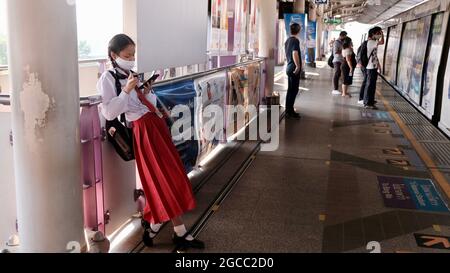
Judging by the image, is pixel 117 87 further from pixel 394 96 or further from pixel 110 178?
pixel 394 96

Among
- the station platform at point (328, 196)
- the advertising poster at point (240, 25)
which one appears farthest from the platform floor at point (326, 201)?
the advertising poster at point (240, 25)

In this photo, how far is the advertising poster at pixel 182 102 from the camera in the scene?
12.9 ft

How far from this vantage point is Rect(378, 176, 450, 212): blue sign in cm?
423

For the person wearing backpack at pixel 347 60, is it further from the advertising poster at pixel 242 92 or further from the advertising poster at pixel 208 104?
the advertising poster at pixel 208 104

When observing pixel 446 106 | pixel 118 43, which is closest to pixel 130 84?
pixel 118 43

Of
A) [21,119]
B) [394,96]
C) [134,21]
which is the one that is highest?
[134,21]

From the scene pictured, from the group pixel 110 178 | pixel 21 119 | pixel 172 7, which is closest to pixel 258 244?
pixel 110 178

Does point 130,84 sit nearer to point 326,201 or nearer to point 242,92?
point 326,201

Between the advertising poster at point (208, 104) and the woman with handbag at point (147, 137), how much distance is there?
173 cm

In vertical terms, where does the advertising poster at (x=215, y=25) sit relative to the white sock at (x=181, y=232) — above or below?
above

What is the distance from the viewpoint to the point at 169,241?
3.47 m

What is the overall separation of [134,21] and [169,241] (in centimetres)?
171

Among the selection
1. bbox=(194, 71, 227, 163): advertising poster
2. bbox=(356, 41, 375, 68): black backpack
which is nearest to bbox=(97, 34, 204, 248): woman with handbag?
bbox=(194, 71, 227, 163): advertising poster
